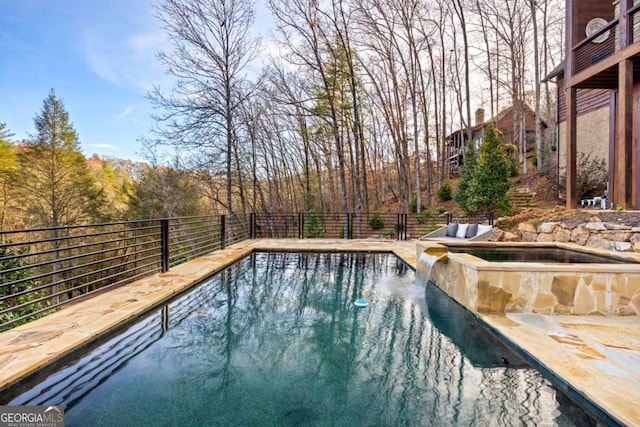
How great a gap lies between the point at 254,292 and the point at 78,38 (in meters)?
9.95

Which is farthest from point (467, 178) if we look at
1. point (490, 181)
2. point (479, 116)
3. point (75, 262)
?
point (75, 262)

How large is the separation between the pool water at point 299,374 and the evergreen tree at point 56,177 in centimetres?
1192

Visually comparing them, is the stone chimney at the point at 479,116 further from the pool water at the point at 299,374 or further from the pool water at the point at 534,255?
the pool water at the point at 299,374

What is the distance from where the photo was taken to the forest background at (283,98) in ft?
30.0

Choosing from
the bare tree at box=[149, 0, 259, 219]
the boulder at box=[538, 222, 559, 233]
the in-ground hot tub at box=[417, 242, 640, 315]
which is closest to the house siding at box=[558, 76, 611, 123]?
the boulder at box=[538, 222, 559, 233]

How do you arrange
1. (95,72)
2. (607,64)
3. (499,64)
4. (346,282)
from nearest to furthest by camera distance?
(346,282), (607,64), (95,72), (499,64)

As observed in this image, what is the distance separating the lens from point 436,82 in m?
15.0

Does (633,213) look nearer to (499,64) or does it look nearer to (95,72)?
(499,64)

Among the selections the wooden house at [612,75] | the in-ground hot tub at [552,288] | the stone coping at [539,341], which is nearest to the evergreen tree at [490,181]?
the wooden house at [612,75]

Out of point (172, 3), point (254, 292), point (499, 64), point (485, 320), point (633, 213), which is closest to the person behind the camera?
point (485, 320)

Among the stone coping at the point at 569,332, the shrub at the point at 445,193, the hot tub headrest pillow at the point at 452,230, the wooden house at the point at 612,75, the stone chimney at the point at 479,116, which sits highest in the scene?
the stone chimney at the point at 479,116

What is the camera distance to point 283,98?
11477mm

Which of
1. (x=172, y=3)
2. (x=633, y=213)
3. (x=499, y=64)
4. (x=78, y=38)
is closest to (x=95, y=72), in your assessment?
(x=78, y=38)

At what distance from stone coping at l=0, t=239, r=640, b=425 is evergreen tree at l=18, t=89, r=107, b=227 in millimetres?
11273
